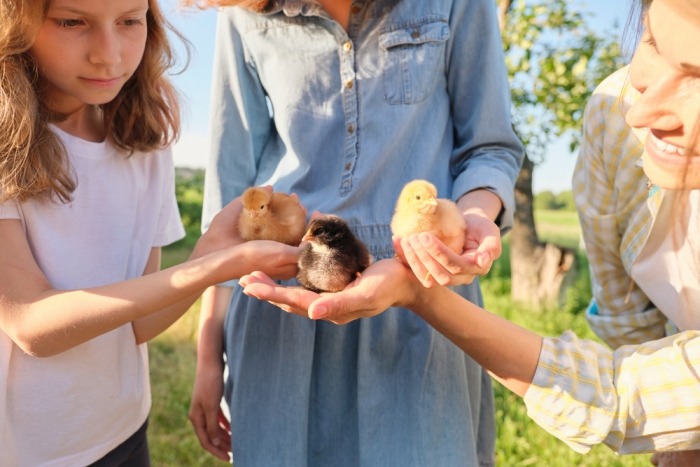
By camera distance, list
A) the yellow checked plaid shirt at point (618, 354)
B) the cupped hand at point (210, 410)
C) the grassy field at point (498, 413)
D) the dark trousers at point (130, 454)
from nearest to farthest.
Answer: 1. the yellow checked plaid shirt at point (618, 354)
2. the dark trousers at point (130, 454)
3. the cupped hand at point (210, 410)
4. the grassy field at point (498, 413)

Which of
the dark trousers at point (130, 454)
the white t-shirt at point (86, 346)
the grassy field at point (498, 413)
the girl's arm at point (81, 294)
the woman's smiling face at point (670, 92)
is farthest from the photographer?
the grassy field at point (498, 413)

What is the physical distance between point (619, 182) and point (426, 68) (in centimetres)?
70

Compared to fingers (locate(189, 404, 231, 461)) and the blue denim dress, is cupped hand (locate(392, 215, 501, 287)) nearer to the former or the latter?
the blue denim dress

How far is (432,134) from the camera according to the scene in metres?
2.06

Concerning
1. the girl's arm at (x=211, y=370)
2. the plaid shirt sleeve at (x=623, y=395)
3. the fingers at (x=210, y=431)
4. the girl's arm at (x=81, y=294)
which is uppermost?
the girl's arm at (x=81, y=294)

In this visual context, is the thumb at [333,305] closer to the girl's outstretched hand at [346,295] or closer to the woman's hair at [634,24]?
the girl's outstretched hand at [346,295]

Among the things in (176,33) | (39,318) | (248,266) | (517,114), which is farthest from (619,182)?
(517,114)

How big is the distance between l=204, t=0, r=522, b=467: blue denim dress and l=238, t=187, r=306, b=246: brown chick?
3.4 inches

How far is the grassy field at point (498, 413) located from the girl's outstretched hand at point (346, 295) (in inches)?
102

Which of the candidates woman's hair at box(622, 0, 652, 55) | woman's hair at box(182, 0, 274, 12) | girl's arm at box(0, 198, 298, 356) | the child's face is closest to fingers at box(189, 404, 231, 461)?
girl's arm at box(0, 198, 298, 356)

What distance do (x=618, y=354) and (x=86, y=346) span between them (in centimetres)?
157

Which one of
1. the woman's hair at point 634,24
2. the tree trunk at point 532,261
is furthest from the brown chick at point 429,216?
the tree trunk at point 532,261

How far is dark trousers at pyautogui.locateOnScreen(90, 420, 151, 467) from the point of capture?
2.12m

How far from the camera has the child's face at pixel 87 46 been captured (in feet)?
6.12
